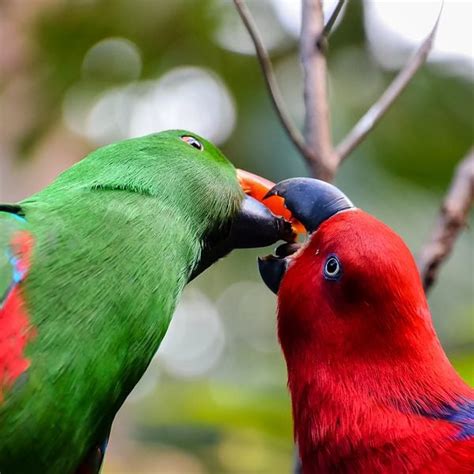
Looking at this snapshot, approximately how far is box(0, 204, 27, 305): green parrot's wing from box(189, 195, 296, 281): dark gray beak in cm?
61

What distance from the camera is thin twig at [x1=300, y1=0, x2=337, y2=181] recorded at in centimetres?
248

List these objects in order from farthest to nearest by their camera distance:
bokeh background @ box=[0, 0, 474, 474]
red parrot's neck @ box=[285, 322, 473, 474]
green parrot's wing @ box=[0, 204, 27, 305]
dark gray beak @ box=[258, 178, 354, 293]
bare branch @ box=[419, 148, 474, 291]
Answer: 1. bokeh background @ box=[0, 0, 474, 474]
2. bare branch @ box=[419, 148, 474, 291]
3. dark gray beak @ box=[258, 178, 354, 293]
4. red parrot's neck @ box=[285, 322, 473, 474]
5. green parrot's wing @ box=[0, 204, 27, 305]

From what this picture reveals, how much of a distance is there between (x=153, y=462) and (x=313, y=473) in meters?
7.26

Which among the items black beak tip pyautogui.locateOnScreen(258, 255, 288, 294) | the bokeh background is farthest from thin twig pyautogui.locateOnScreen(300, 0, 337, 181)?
the bokeh background

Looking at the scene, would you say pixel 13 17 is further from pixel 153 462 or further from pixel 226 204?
pixel 153 462

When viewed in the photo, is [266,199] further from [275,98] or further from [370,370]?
[370,370]

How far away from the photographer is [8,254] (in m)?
1.95

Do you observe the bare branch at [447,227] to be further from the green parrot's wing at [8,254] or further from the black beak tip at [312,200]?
the green parrot's wing at [8,254]

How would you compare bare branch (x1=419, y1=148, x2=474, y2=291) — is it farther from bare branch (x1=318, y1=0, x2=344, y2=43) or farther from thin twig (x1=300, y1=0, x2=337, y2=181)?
bare branch (x1=318, y1=0, x2=344, y2=43)

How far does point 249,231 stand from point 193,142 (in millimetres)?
299

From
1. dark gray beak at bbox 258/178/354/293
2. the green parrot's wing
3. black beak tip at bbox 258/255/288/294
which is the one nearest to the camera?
the green parrot's wing

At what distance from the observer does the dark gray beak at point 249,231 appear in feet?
8.05

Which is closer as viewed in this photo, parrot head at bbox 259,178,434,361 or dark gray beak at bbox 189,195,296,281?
parrot head at bbox 259,178,434,361

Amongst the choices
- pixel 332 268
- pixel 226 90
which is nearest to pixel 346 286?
pixel 332 268
